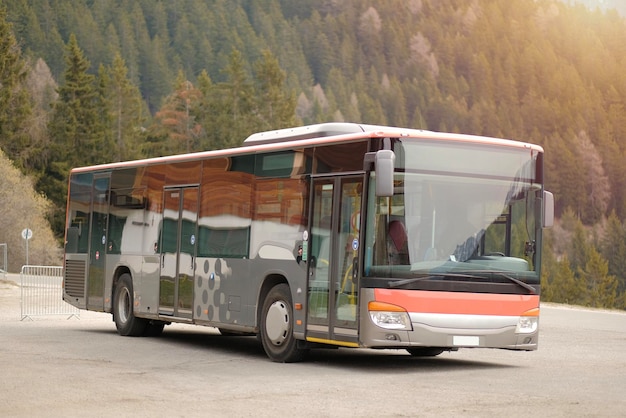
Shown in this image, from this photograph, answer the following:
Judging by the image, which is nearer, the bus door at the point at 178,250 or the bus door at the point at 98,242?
the bus door at the point at 178,250

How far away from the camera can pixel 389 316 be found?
14898 millimetres

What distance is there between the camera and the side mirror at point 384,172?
14312 mm

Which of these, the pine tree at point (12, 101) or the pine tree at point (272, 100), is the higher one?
the pine tree at point (272, 100)

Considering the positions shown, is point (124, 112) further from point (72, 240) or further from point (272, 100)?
point (72, 240)

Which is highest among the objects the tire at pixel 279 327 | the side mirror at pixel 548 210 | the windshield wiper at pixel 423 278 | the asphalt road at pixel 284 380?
the side mirror at pixel 548 210

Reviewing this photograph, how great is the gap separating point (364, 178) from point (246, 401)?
408cm

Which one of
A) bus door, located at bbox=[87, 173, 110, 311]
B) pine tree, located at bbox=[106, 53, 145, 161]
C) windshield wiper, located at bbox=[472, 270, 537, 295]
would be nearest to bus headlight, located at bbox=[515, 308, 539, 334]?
windshield wiper, located at bbox=[472, 270, 537, 295]

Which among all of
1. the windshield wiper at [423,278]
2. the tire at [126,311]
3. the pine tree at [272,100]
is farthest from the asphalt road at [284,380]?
the pine tree at [272,100]

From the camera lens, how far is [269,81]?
412 ft

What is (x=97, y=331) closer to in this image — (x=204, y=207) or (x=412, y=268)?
(x=204, y=207)

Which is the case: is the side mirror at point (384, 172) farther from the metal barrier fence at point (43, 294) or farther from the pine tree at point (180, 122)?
the pine tree at point (180, 122)

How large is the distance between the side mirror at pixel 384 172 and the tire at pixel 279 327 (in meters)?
2.71

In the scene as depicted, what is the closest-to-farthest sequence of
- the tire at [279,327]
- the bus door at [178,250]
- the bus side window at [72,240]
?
the tire at [279,327], the bus door at [178,250], the bus side window at [72,240]

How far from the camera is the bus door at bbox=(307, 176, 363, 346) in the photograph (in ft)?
50.0
